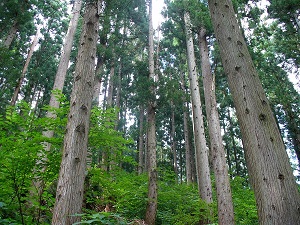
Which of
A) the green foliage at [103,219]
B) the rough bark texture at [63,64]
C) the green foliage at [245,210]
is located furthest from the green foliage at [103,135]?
the green foliage at [245,210]

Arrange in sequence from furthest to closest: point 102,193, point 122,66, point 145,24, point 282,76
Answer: point 122,66 < point 282,76 < point 145,24 < point 102,193

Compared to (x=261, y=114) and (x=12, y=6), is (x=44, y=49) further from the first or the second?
(x=261, y=114)

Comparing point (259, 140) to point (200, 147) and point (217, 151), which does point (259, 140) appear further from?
point (200, 147)

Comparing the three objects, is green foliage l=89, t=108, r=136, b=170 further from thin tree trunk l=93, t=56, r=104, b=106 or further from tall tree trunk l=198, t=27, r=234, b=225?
thin tree trunk l=93, t=56, r=104, b=106

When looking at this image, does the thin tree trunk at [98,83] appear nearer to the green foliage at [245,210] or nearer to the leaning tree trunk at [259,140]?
the green foliage at [245,210]

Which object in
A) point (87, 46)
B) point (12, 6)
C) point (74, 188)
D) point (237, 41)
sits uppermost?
point (12, 6)

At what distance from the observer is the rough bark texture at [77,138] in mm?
2932

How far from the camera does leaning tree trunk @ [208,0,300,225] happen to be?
6.43 ft

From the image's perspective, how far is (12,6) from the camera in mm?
10766

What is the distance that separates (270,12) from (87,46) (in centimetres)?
1252

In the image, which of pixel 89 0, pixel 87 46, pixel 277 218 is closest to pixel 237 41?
pixel 277 218

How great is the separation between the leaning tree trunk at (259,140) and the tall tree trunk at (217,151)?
4.15 metres

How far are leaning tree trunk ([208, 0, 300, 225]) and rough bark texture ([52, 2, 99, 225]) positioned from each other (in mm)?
1880

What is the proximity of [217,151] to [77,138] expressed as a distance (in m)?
4.63
